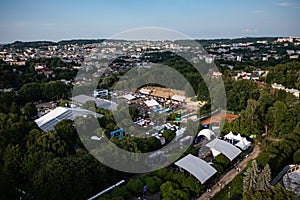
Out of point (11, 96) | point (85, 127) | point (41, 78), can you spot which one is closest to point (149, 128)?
point (85, 127)

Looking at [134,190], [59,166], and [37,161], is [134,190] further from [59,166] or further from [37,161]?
[37,161]

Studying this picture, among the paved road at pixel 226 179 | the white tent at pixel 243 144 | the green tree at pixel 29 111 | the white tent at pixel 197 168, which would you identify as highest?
the green tree at pixel 29 111

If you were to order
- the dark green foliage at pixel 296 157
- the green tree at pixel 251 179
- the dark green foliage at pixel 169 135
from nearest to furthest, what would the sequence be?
1. the green tree at pixel 251 179
2. the dark green foliage at pixel 296 157
3. the dark green foliage at pixel 169 135

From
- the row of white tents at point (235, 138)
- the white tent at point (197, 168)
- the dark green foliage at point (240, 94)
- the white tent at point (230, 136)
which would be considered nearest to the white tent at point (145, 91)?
the dark green foliage at point (240, 94)

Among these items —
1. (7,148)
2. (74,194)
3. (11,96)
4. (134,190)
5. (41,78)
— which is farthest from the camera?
(41,78)

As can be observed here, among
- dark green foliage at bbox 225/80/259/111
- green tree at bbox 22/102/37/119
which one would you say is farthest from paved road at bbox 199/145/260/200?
green tree at bbox 22/102/37/119

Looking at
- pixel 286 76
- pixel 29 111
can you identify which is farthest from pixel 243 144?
pixel 286 76

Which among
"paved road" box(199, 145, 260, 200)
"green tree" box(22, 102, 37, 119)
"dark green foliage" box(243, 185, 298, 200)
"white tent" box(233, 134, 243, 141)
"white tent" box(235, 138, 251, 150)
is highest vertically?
"dark green foliage" box(243, 185, 298, 200)

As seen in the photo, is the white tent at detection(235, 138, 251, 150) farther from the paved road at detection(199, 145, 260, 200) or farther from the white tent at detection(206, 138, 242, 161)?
the white tent at detection(206, 138, 242, 161)

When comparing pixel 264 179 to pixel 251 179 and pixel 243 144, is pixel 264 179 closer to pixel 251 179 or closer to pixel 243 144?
pixel 251 179

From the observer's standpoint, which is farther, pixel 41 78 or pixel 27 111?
pixel 41 78

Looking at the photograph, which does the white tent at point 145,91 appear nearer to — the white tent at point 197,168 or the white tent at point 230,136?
the white tent at point 230,136
